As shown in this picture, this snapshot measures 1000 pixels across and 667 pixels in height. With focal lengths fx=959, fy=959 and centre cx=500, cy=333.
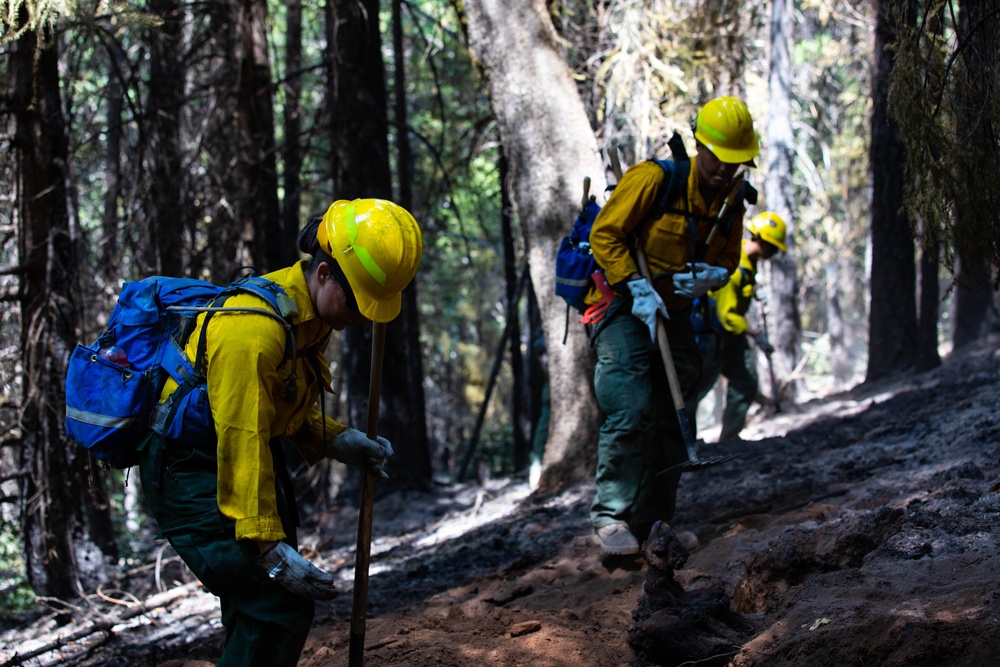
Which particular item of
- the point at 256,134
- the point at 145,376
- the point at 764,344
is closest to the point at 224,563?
the point at 145,376

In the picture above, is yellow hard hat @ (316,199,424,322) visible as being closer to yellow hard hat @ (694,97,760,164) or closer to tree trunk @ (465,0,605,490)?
yellow hard hat @ (694,97,760,164)

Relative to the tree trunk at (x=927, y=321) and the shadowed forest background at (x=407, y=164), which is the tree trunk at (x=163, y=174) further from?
the tree trunk at (x=927, y=321)

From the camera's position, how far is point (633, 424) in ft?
16.1

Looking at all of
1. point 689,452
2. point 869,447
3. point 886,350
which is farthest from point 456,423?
point 689,452

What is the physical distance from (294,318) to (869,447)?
5057 mm

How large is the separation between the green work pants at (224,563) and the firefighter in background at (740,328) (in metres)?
5.22

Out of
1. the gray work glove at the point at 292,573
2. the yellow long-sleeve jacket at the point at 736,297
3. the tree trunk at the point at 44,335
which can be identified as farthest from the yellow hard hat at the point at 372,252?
the yellow long-sleeve jacket at the point at 736,297

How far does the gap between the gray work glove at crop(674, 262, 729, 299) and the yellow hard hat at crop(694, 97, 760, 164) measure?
1.88 feet

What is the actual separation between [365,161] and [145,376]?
730 centimetres

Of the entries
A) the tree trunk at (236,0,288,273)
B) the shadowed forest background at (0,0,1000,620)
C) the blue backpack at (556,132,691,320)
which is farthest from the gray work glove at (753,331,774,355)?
the tree trunk at (236,0,288,273)

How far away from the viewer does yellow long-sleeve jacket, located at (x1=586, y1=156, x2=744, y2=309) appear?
193 inches

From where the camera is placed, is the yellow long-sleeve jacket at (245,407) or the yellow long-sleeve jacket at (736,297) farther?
the yellow long-sleeve jacket at (736,297)

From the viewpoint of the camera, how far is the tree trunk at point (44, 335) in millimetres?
6453

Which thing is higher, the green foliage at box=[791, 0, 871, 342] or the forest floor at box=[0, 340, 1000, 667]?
the green foliage at box=[791, 0, 871, 342]
